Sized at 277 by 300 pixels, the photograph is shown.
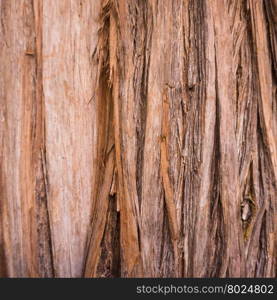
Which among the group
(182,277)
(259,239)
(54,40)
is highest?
(54,40)

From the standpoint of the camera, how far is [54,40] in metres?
1.35

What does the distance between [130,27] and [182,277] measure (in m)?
0.86

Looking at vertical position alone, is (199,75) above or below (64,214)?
above

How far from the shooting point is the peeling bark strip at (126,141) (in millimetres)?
1351

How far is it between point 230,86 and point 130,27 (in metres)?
0.39

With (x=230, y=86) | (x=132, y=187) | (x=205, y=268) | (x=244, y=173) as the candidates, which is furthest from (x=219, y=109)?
(x=205, y=268)

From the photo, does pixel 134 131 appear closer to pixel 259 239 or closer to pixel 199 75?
pixel 199 75

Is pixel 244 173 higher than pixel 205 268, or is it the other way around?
pixel 244 173

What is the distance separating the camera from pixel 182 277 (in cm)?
137

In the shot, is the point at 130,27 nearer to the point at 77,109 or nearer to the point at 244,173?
the point at 77,109

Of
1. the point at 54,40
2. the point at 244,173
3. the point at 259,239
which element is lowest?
the point at 259,239


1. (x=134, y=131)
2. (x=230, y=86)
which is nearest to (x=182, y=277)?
(x=134, y=131)

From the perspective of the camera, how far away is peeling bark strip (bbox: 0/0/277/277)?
135cm

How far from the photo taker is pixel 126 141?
1.34 meters
